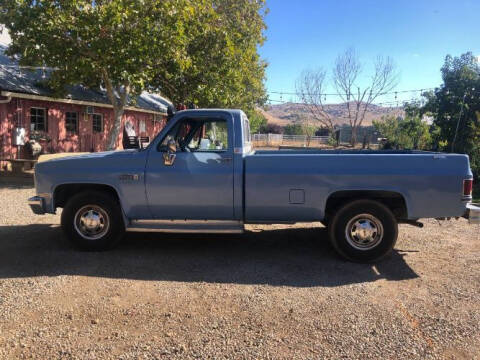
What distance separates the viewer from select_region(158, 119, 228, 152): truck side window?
5.30 meters

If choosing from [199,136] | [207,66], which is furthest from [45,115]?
[199,136]

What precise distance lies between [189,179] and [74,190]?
1.78 meters

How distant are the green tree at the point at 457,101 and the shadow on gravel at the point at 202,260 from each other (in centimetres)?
1201

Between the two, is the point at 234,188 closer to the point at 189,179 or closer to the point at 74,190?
the point at 189,179

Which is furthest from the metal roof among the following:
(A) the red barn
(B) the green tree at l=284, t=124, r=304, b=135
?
(B) the green tree at l=284, t=124, r=304, b=135

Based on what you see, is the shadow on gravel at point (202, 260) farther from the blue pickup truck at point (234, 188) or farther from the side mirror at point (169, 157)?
the side mirror at point (169, 157)

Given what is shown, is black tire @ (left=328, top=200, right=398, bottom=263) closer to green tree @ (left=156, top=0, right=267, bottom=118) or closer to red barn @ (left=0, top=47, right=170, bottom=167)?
green tree @ (left=156, top=0, right=267, bottom=118)

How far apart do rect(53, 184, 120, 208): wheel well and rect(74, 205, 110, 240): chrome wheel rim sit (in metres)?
0.27

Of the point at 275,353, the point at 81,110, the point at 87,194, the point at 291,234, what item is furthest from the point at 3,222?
the point at 81,110

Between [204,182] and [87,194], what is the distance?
167 cm

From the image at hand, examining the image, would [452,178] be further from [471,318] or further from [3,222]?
[3,222]

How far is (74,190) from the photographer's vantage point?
18.2 feet

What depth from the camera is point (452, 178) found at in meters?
4.78

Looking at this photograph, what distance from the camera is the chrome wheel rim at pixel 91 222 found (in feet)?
17.6
